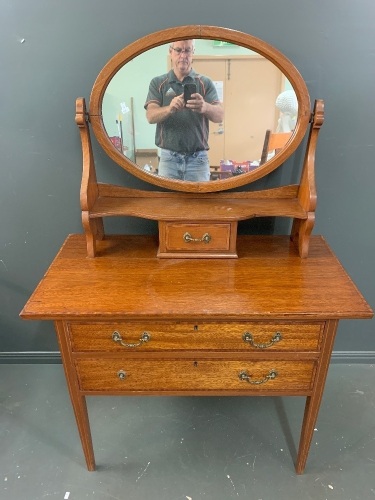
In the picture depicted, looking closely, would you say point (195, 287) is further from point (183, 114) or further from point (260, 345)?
point (183, 114)

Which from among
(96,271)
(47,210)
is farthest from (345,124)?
(47,210)

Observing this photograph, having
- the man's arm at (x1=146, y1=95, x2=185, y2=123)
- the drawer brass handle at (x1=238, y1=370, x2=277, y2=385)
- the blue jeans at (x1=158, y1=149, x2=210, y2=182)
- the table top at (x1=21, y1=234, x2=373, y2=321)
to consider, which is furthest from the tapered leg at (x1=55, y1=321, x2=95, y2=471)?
the man's arm at (x1=146, y1=95, x2=185, y2=123)

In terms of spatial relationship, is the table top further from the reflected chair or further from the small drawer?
the reflected chair

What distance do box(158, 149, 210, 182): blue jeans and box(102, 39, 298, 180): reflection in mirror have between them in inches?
0.9

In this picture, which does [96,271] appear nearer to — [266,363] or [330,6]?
[266,363]

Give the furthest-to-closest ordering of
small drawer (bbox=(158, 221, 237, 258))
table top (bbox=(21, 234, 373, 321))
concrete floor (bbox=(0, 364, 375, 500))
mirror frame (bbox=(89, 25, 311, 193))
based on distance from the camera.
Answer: concrete floor (bbox=(0, 364, 375, 500)), small drawer (bbox=(158, 221, 237, 258)), mirror frame (bbox=(89, 25, 311, 193)), table top (bbox=(21, 234, 373, 321))

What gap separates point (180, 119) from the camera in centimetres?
143

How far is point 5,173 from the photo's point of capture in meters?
1.70

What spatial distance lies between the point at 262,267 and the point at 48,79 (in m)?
1.07

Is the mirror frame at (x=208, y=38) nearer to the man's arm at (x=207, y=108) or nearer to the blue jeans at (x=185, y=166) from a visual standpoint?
the blue jeans at (x=185, y=166)

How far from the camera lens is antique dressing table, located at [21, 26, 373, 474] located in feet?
4.07

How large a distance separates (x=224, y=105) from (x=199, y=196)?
0.35m

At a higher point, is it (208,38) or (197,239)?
(208,38)

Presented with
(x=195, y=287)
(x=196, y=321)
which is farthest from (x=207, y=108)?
(x=196, y=321)
